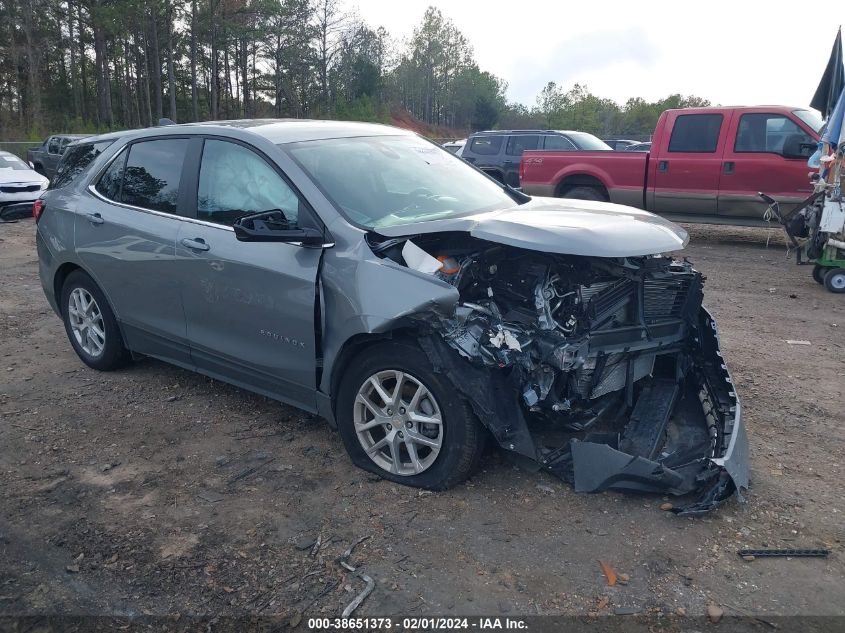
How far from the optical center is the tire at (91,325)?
5094 mm

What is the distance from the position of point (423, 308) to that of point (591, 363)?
0.95 metres

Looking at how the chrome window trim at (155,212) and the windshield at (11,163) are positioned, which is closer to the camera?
the chrome window trim at (155,212)

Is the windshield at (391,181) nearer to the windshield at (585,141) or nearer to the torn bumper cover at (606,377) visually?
the torn bumper cover at (606,377)

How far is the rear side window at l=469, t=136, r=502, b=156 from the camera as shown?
1599cm

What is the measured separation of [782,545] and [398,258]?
2.23 meters

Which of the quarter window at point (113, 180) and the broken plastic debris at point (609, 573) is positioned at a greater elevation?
the quarter window at point (113, 180)

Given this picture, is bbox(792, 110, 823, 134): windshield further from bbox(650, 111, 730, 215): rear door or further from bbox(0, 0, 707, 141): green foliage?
bbox(0, 0, 707, 141): green foliage

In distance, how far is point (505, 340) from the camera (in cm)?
334

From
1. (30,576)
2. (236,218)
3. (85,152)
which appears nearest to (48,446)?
(30,576)

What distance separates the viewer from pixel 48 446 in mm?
4191

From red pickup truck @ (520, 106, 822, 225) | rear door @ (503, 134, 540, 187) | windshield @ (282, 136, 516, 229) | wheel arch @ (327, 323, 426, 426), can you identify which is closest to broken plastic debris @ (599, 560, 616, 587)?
wheel arch @ (327, 323, 426, 426)

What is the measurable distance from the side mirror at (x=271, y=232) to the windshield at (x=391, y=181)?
0.77 ft

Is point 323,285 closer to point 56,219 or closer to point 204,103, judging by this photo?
point 56,219

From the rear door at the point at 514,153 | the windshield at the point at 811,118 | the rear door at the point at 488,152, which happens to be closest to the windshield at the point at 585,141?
the rear door at the point at 514,153
